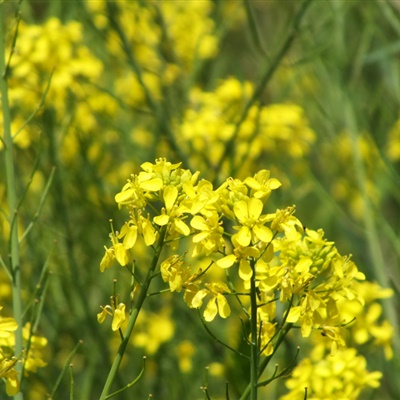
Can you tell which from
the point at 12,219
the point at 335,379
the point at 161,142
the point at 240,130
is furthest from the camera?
the point at 161,142

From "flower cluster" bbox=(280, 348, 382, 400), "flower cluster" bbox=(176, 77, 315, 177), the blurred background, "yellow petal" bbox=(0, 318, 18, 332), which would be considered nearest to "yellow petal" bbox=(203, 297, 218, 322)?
"yellow petal" bbox=(0, 318, 18, 332)

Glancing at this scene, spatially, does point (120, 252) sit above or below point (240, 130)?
above

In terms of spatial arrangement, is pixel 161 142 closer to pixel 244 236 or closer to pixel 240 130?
pixel 240 130

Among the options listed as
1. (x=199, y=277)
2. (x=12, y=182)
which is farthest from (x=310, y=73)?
(x=199, y=277)

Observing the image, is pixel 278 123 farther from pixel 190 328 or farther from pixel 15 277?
pixel 15 277

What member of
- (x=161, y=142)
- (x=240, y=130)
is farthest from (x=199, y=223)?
(x=161, y=142)

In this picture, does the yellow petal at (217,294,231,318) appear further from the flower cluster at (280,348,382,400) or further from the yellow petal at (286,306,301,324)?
the flower cluster at (280,348,382,400)

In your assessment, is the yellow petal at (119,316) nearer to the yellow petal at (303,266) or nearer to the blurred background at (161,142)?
the yellow petal at (303,266)

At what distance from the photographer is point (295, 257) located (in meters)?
1.22

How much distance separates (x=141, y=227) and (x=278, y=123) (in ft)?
5.01

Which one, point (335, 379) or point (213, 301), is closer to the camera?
point (213, 301)

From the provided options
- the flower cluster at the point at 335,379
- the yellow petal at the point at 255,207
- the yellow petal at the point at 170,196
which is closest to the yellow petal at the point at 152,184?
the yellow petal at the point at 170,196

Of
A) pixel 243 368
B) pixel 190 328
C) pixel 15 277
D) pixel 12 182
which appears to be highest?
pixel 12 182

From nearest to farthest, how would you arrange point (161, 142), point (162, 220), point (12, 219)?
point (162, 220) < point (12, 219) < point (161, 142)
